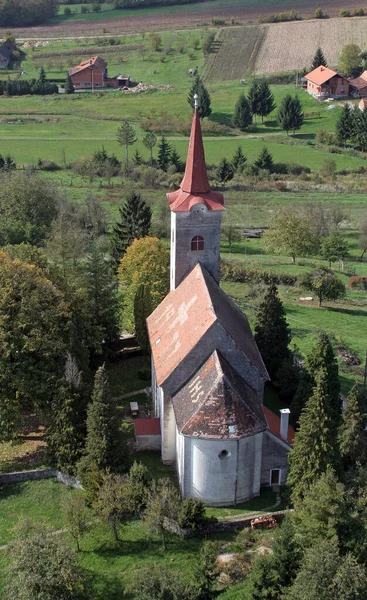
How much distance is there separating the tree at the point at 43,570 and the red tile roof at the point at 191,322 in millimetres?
11567

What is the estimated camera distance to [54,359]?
44.6m

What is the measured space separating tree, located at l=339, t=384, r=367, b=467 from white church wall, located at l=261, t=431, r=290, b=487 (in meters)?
3.36

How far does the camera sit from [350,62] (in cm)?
15100

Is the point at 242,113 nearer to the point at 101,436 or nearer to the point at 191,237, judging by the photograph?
the point at 191,237

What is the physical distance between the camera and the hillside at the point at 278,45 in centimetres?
15862

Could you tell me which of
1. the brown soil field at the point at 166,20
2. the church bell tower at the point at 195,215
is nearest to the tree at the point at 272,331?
the church bell tower at the point at 195,215

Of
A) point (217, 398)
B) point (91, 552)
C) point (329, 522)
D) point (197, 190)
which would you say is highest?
point (197, 190)

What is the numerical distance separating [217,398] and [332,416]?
6.75 metres

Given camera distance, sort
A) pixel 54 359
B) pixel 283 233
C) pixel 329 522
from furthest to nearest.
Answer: pixel 283 233, pixel 54 359, pixel 329 522

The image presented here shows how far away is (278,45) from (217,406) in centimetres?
14755

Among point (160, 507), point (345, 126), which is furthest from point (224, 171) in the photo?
point (160, 507)


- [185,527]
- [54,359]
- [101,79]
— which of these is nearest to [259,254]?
[54,359]

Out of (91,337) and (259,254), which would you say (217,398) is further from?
(259,254)

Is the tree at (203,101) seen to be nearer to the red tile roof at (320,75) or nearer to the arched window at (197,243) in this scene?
the red tile roof at (320,75)
